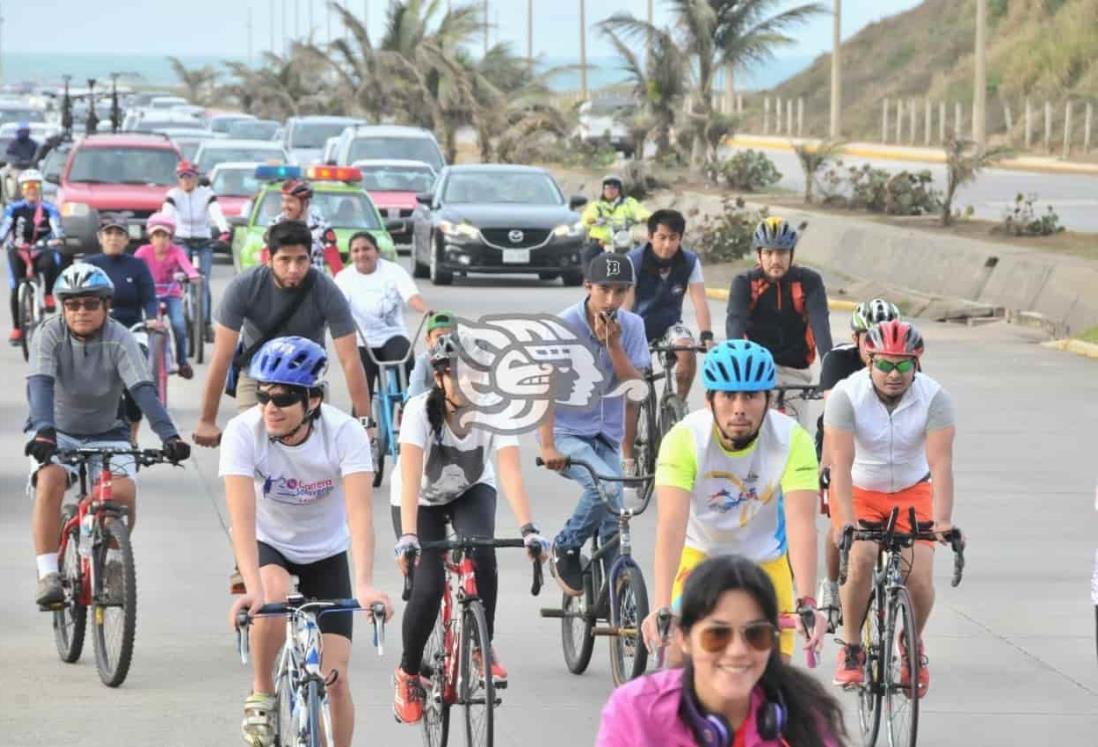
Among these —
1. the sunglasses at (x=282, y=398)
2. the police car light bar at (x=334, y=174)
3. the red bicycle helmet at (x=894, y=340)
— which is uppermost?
the police car light bar at (x=334, y=174)

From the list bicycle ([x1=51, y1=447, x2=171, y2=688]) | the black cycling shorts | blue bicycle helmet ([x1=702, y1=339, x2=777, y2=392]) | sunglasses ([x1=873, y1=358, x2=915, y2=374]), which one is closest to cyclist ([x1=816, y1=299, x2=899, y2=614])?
sunglasses ([x1=873, y1=358, x2=915, y2=374])

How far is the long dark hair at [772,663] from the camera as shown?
4836mm

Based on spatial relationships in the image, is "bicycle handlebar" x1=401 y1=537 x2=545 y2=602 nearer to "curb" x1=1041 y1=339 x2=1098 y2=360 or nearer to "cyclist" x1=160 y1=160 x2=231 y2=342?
"cyclist" x1=160 y1=160 x2=231 y2=342

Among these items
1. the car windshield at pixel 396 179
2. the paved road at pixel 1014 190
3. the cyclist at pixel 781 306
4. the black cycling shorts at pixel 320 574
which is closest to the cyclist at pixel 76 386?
the black cycling shorts at pixel 320 574

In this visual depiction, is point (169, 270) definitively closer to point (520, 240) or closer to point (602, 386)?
point (602, 386)

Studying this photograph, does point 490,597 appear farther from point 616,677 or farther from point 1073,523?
point 1073,523

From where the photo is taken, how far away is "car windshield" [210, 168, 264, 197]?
35.8 meters

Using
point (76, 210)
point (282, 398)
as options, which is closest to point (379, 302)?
point (282, 398)

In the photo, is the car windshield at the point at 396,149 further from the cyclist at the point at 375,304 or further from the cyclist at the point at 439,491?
the cyclist at the point at 439,491

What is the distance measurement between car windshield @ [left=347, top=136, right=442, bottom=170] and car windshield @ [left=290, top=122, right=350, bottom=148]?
9.37 metres

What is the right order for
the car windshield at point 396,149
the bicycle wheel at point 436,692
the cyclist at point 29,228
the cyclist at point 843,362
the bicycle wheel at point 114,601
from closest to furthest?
1. the bicycle wheel at point 436,692
2. the bicycle wheel at point 114,601
3. the cyclist at point 843,362
4. the cyclist at point 29,228
5. the car windshield at point 396,149

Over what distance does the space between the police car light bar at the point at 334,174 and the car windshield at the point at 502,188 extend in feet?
16.6

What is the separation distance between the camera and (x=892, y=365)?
920cm

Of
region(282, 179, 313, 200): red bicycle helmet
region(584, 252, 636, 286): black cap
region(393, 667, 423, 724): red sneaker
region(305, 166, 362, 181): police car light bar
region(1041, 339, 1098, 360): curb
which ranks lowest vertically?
region(1041, 339, 1098, 360): curb
